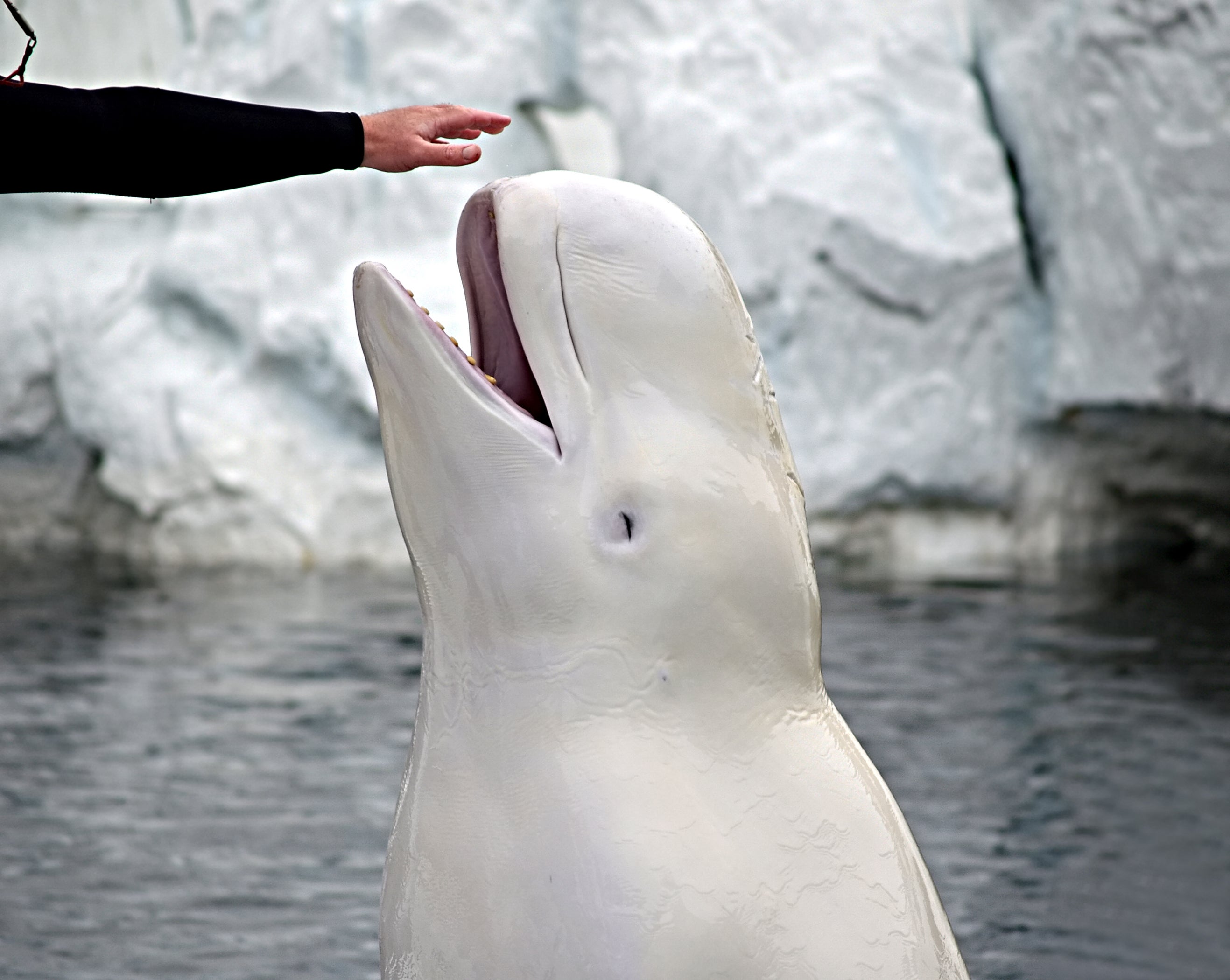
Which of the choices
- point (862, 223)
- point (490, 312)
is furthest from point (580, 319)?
point (862, 223)

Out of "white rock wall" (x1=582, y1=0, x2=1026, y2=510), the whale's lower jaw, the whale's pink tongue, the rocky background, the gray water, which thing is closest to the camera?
the whale's lower jaw

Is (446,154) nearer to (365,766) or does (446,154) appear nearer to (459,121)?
(459,121)

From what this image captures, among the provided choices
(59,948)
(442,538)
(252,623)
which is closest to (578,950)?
(442,538)

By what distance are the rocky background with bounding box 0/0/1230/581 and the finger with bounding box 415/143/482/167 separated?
8549 mm

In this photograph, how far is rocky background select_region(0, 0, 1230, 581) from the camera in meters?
11.3

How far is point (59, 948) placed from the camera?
434cm

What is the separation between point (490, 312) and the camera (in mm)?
2326

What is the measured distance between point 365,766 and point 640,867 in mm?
4404

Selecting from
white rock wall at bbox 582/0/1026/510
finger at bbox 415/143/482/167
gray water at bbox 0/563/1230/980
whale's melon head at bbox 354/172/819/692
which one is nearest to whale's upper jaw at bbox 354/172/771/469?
whale's melon head at bbox 354/172/819/692

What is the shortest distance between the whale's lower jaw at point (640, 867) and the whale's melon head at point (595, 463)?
12 cm

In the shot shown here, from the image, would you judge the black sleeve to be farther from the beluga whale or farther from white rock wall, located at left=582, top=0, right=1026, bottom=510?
white rock wall, located at left=582, top=0, right=1026, bottom=510

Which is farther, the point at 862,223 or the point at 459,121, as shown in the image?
the point at 862,223

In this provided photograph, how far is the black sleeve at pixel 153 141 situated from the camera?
2.29 metres

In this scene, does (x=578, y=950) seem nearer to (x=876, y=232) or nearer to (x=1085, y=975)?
(x=1085, y=975)
